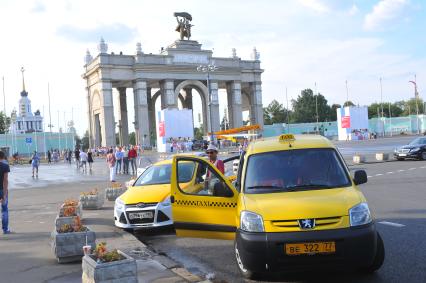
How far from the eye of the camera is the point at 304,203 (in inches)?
246

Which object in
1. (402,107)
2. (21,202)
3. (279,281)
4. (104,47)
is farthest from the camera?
(402,107)

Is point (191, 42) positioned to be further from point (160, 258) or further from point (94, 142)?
point (160, 258)

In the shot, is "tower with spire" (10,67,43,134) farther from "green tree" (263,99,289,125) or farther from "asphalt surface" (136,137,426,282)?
"asphalt surface" (136,137,426,282)

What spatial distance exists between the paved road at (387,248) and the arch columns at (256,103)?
78.2 metres

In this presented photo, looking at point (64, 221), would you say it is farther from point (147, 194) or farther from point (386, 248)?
point (386, 248)

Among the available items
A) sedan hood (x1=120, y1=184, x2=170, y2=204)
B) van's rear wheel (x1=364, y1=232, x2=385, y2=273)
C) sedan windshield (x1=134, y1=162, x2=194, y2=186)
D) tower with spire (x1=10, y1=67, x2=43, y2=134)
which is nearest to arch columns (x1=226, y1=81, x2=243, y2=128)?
tower with spire (x1=10, y1=67, x2=43, y2=134)

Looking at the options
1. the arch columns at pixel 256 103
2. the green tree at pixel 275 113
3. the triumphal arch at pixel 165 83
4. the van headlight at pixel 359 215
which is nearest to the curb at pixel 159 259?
the van headlight at pixel 359 215

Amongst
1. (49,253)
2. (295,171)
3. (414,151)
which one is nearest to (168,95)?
(414,151)

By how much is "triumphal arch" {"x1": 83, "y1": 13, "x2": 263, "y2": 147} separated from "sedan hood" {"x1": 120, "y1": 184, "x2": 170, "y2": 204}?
202 feet

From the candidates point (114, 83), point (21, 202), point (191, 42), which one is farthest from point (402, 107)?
point (21, 202)

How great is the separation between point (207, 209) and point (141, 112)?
72976 millimetres

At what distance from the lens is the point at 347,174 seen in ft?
23.5

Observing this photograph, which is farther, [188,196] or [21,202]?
[21,202]

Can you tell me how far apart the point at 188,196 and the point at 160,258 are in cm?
135
